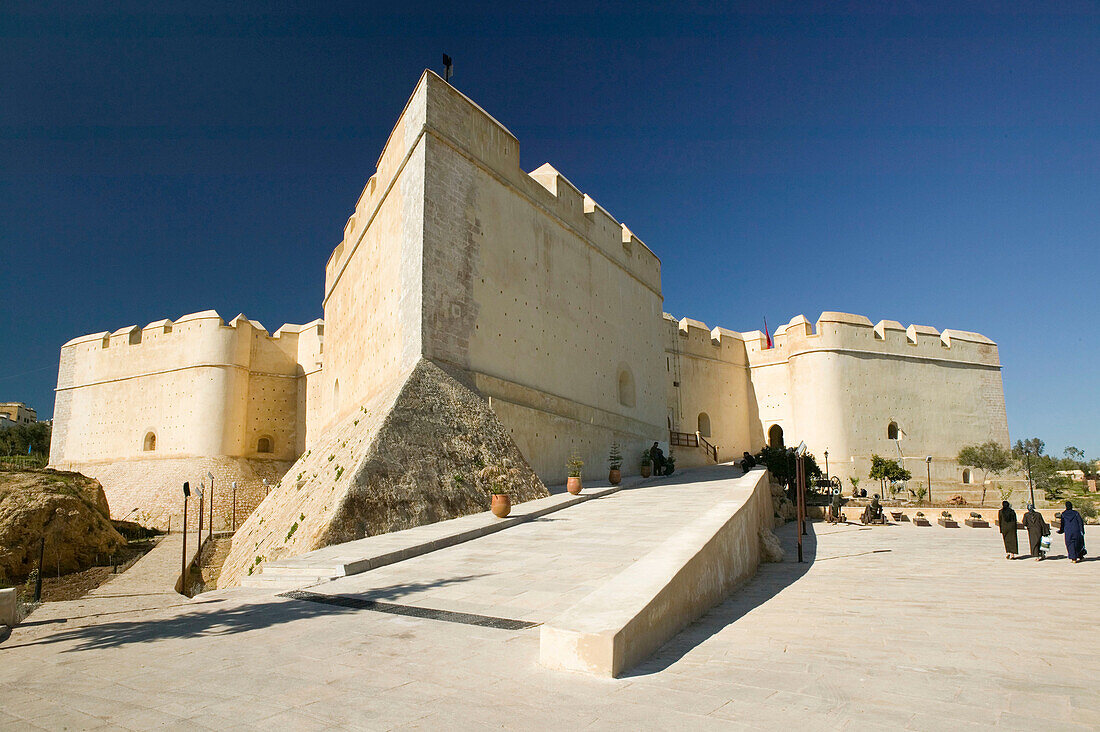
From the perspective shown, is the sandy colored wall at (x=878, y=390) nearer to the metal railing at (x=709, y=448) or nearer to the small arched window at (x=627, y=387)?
the metal railing at (x=709, y=448)

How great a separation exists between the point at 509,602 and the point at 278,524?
7556 millimetres

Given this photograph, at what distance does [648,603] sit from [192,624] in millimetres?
3357

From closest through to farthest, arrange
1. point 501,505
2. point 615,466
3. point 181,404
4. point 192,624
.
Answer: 1. point 192,624
2. point 501,505
3. point 615,466
4. point 181,404

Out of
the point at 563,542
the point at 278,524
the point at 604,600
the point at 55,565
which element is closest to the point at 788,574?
the point at 563,542

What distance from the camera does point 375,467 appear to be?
32.2 feet

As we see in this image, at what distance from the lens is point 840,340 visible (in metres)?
27.2

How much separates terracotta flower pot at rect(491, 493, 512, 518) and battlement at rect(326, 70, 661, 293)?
323 inches

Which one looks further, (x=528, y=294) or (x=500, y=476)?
(x=528, y=294)

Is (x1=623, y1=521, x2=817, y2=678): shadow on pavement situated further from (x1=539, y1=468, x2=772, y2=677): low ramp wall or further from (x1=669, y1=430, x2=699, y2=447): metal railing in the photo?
(x1=669, y1=430, x2=699, y2=447): metal railing

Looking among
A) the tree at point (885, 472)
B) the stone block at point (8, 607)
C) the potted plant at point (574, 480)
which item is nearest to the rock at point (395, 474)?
the potted plant at point (574, 480)

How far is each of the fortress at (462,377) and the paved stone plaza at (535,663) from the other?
13.0 feet

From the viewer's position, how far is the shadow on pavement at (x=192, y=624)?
420 centimetres

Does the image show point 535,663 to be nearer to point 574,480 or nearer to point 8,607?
point 8,607

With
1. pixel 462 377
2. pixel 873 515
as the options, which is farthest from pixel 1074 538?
pixel 462 377
